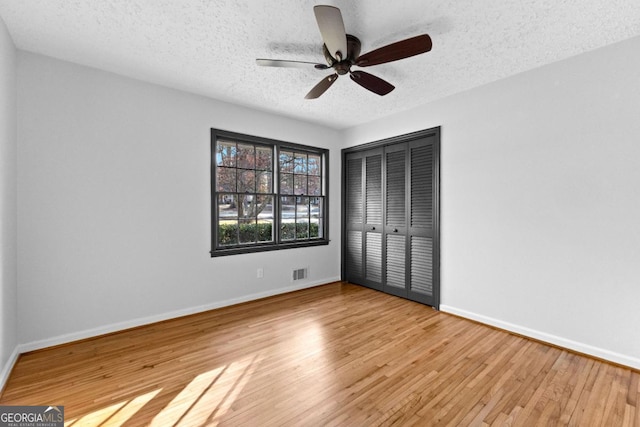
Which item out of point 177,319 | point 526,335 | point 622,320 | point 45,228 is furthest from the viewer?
point 177,319

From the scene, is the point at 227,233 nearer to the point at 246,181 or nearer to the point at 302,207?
the point at 246,181

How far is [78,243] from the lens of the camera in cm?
288

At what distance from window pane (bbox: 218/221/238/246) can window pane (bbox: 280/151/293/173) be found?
3.80 feet

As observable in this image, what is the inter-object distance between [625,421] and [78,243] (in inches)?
181

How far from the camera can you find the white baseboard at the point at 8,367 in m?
2.10

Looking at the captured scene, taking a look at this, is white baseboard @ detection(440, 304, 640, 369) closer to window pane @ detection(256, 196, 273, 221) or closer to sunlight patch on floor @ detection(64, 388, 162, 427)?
window pane @ detection(256, 196, 273, 221)

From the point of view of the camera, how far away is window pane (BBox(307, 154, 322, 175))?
493 centimetres

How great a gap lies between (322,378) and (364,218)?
9.72 feet

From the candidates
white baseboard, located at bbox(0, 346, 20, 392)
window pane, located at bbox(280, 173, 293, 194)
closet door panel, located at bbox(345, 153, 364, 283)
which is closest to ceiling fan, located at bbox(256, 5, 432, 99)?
window pane, located at bbox(280, 173, 293, 194)

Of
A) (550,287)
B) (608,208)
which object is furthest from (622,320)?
(608,208)

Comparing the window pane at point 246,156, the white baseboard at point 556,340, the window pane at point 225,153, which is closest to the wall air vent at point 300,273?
the window pane at point 246,156

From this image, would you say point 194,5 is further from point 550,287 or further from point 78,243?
point 550,287

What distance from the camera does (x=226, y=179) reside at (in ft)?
13.0

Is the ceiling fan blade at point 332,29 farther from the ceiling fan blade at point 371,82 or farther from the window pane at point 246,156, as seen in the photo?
the window pane at point 246,156
